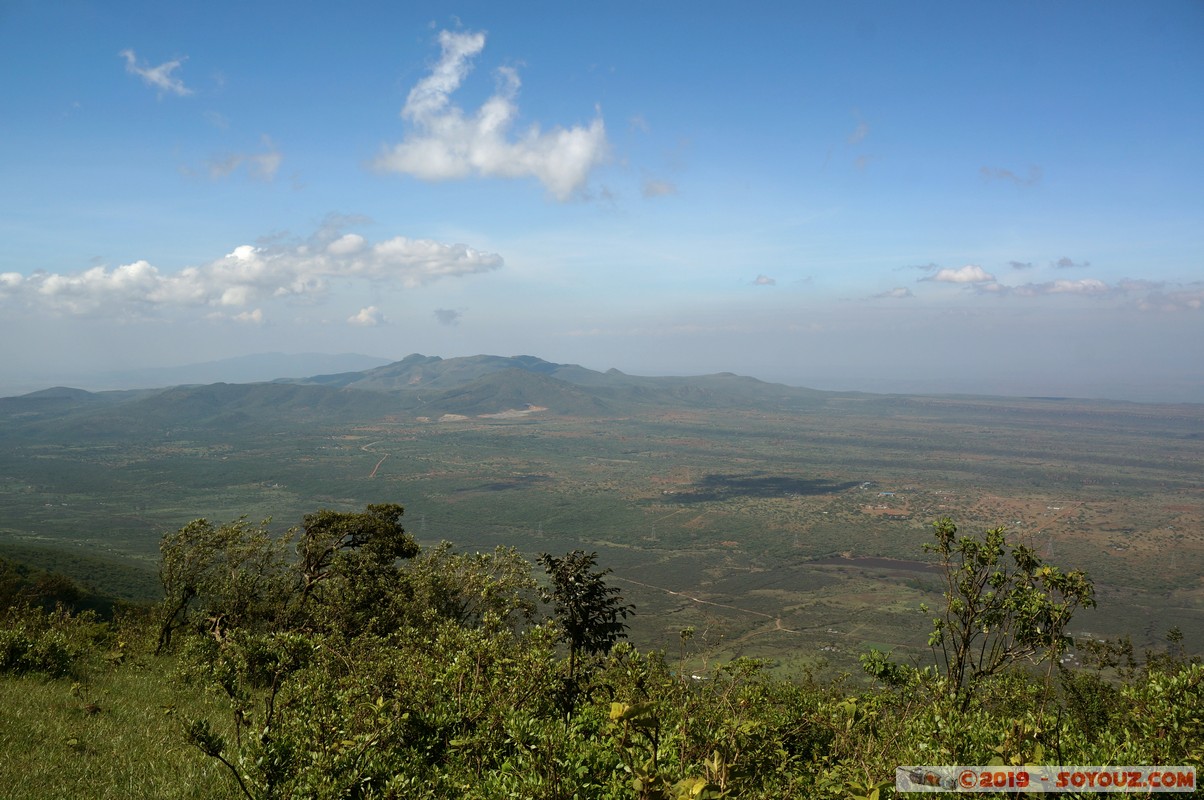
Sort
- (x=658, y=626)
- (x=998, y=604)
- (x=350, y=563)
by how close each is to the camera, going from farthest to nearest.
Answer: (x=658, y=626)
(x=350, y=563)
(x=998, y=604)

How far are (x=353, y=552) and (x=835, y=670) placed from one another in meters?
42.2

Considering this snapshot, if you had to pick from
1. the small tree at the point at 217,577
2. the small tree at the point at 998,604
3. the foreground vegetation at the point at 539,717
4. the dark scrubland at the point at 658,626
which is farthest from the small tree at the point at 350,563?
the small tree at the point at 998,604

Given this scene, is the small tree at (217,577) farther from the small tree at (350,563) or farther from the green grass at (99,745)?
the green grass at (99,745)

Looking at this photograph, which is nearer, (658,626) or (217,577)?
(217,577)

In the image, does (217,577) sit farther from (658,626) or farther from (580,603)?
(658,626)

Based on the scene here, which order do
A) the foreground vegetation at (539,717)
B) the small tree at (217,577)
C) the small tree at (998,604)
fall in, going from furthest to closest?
the small tree at (217,577)
the small tree at (998,604)
the foreground vegetation at (539,717)

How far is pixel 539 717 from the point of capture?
8984 mm

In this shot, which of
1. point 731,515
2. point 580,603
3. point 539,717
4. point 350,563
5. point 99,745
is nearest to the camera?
point 539,717

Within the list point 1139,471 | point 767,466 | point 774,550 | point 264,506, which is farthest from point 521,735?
point 1139,471

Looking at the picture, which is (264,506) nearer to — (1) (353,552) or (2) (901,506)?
(1) (353,552)

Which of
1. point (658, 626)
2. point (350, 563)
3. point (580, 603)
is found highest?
point (580, 603)

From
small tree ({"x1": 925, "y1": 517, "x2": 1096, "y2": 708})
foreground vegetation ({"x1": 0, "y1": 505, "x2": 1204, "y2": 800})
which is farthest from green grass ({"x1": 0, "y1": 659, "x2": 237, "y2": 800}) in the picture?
small tree ({"x1": 925, "y1": 517, "x2": 1096, "y2": 708})

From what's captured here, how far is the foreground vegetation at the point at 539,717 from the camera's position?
638 centimetres

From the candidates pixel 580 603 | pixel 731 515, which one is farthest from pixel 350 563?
pixel 731 515
